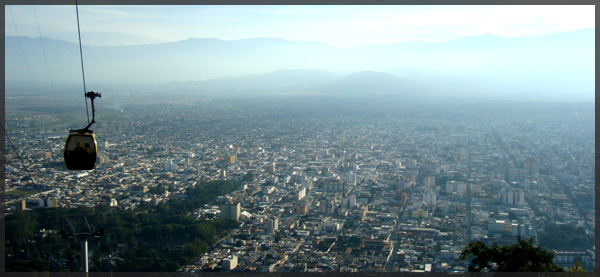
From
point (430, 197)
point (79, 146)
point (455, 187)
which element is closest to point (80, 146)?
point (79, 146)

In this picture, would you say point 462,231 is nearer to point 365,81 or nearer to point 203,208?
point 203,208

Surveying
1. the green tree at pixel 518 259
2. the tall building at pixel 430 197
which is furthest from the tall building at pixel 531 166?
the green tree at pixel 518 259

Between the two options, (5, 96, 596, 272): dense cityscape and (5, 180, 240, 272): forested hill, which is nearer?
(5, 180, 240, 272): forested hill

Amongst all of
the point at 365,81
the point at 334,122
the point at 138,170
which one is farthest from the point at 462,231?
the point at 365,81

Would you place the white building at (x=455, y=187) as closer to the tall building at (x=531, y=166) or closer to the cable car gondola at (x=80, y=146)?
the tall building at (x=531, y=166)

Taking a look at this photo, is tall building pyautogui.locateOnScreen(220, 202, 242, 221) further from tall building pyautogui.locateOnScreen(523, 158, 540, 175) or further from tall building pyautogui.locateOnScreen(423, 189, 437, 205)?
tall building pyautogui.locateOnScreen(523, 158, 540, 175)

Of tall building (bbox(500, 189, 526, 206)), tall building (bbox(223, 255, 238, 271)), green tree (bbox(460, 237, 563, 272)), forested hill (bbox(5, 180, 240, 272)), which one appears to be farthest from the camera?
tall building (bbox(500, 189, 526, 206))

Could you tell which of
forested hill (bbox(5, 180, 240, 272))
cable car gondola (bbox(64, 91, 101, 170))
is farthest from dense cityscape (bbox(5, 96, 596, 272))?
cable car gondola (bbox(64, 91, 101, 170))

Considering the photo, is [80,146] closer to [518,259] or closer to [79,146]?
[79,146]
